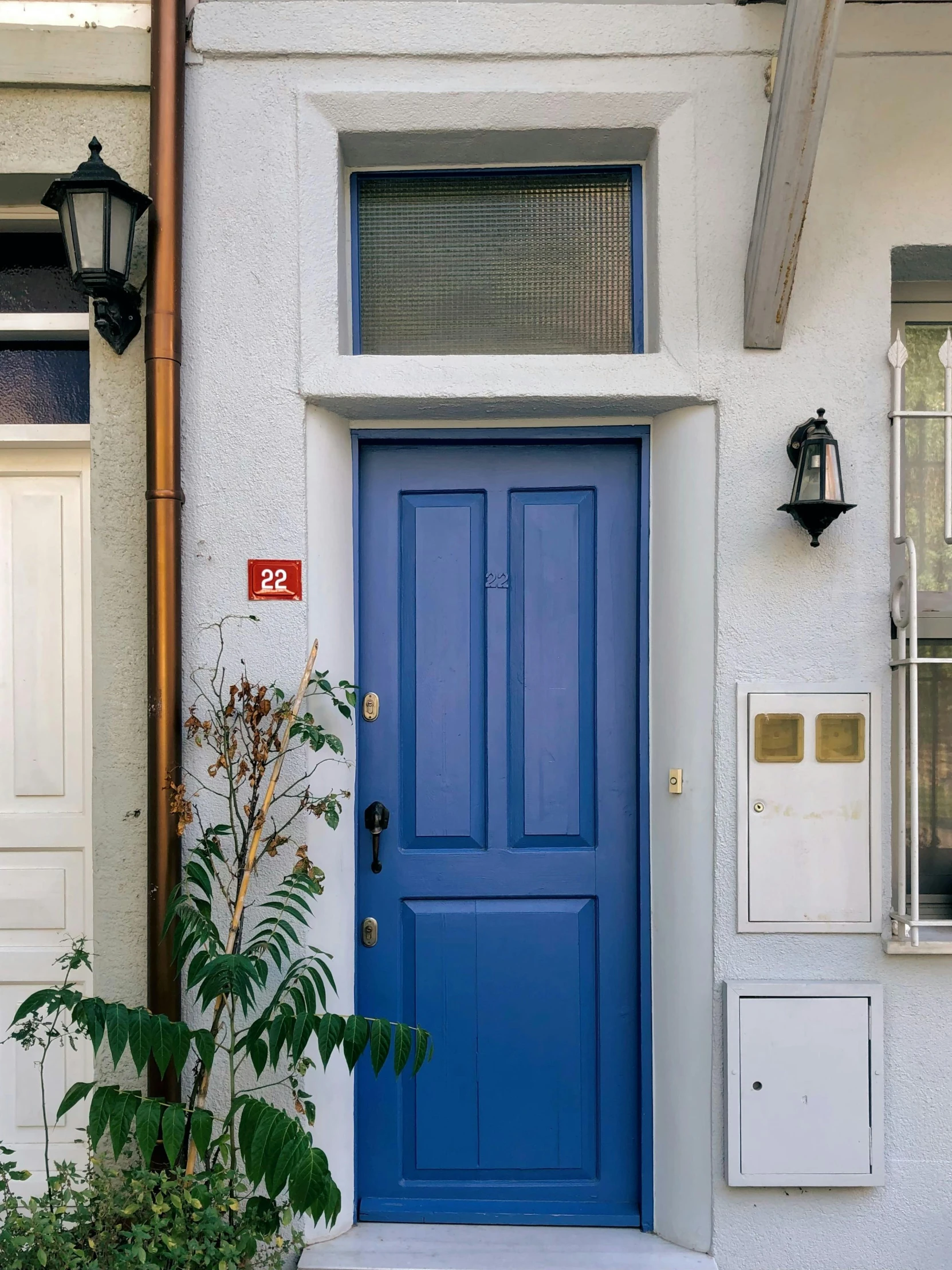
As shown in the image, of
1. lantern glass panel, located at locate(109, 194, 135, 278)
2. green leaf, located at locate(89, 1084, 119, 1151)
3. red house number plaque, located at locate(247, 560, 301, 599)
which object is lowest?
green leaf, located at locate(89, 1084, 119, 1151)

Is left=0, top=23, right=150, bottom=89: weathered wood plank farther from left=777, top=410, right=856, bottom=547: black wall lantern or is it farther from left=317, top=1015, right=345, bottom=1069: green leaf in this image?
left=317, top=1015, right=345, bottom=1069: green leaf

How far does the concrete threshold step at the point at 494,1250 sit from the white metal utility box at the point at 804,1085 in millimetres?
340

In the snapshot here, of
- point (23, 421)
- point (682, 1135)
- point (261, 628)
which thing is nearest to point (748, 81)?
point (261, 628)

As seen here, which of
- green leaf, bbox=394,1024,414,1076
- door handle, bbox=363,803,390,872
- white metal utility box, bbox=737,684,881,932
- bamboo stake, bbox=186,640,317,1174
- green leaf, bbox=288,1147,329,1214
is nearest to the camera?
green leaf, bbox=288,1147,329,1214

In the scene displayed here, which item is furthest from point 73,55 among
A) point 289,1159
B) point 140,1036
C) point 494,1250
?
point 494,1250

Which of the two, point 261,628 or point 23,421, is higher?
point 23,421

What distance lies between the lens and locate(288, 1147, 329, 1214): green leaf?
6.75ft

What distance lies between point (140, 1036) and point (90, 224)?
203 cm

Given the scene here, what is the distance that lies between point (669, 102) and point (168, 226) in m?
1.48

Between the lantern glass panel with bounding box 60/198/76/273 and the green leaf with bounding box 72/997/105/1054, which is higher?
the lantern glass panel with bounding box 60/198/76/273

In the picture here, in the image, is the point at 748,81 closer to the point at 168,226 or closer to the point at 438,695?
the point at 168,226

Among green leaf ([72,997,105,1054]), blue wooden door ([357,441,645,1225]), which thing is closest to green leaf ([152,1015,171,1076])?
green leaf ([72,997,105,1054])

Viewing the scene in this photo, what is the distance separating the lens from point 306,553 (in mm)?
2803

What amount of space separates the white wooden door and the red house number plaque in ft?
2.11
